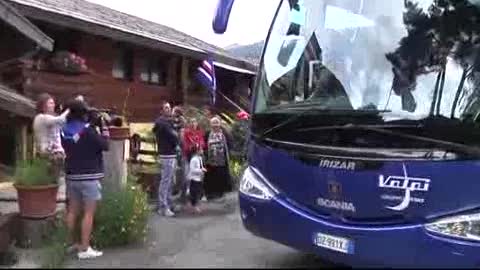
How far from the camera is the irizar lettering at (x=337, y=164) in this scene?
5961 millimetres

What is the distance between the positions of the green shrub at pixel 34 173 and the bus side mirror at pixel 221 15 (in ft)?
8.50

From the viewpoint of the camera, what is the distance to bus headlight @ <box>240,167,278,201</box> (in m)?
6.64

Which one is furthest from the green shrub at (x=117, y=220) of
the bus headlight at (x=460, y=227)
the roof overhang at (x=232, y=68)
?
the roof overhang at (x=232, y=68)

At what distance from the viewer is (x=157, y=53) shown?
18.8m

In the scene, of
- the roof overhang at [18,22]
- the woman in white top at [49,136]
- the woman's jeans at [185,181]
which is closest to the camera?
the woman in white top at [49,136]

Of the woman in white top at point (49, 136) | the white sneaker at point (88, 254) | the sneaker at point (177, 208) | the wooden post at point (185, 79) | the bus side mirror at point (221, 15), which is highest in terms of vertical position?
the bus side mirror at point (221, 15)

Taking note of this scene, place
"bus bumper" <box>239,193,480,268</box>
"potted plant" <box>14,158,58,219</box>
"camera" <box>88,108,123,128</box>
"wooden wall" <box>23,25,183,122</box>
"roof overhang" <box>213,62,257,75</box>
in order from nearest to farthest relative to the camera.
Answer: "bus bumper" <box>239,193,480,268</box> → "camera" <box>88,108,123,128</box> → "potted plant" <box>14,158,58,219</box> → "wooden wall" <box>23,25,183,122</box> → "roof overhang" <box>213,62,257,75</box>

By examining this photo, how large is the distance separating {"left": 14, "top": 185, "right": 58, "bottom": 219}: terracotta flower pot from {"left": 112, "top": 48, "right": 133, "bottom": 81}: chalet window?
8.49m

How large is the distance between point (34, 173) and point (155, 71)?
35.6 feet

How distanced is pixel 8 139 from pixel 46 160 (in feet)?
15.1

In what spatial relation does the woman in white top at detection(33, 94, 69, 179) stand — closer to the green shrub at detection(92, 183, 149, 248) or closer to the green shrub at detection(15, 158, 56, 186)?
the green shrub at detection(15, 158, 56, 186)

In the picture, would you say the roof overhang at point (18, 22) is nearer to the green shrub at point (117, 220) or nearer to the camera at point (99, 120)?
the camera at point (99, 120)

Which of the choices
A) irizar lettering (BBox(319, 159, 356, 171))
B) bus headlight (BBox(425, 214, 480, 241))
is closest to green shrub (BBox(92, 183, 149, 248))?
irizar lettering (BBox(319, 159, 356, 171))

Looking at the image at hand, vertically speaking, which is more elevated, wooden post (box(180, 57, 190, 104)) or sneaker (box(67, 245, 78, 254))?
wooden post (box(180, 57, 190, 104))
